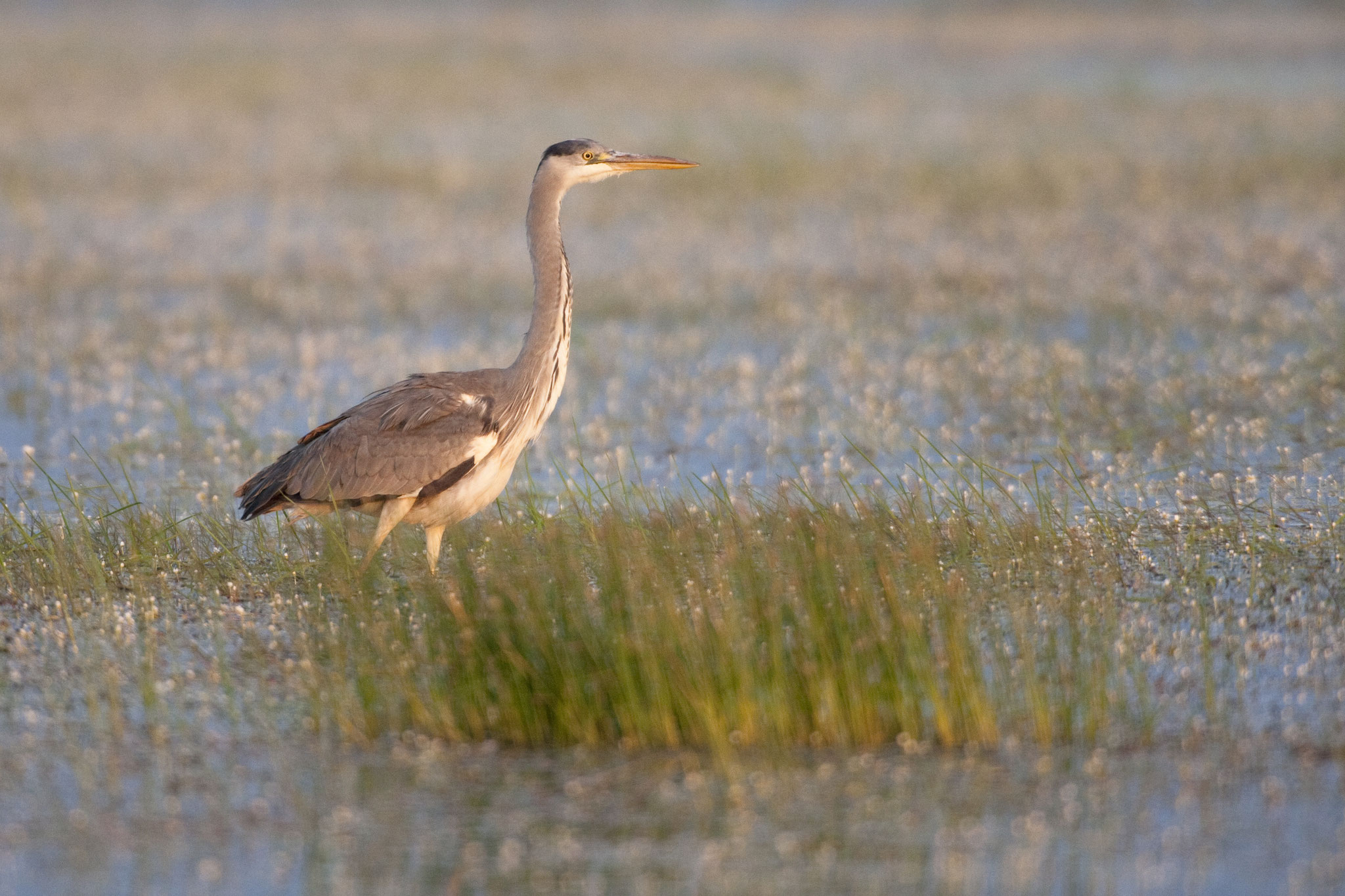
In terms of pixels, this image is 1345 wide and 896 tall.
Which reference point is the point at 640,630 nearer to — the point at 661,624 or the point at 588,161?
the point at 661,624

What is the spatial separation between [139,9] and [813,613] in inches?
2023

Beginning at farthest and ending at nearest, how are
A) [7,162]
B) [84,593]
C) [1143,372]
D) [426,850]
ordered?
[7,162] < [1143,372] < [84,593] < [426,850]

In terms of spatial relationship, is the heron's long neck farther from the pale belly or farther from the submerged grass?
the submerged grass

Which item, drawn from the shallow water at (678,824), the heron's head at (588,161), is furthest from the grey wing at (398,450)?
the shallow water at (678,824)

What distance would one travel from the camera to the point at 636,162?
27.2 feet

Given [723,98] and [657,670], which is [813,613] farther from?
[723,98]

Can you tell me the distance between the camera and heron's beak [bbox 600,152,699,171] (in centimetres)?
822

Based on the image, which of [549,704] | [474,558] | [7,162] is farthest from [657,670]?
[7,162]

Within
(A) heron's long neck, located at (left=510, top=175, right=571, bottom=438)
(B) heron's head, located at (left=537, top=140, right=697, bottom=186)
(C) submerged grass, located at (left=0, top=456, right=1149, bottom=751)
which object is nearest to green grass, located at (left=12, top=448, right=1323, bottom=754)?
(C) submerged grass, located at (left=0, top=456, right=1149, bottom=751)

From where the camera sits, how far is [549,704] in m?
6.07

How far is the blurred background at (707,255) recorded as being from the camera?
10.8 meters

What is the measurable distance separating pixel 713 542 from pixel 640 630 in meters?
1.59

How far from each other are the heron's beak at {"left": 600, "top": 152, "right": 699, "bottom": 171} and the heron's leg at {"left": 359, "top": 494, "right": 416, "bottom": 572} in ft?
6.54

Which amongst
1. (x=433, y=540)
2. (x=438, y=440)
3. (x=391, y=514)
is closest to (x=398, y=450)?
(x=438, y=440)
